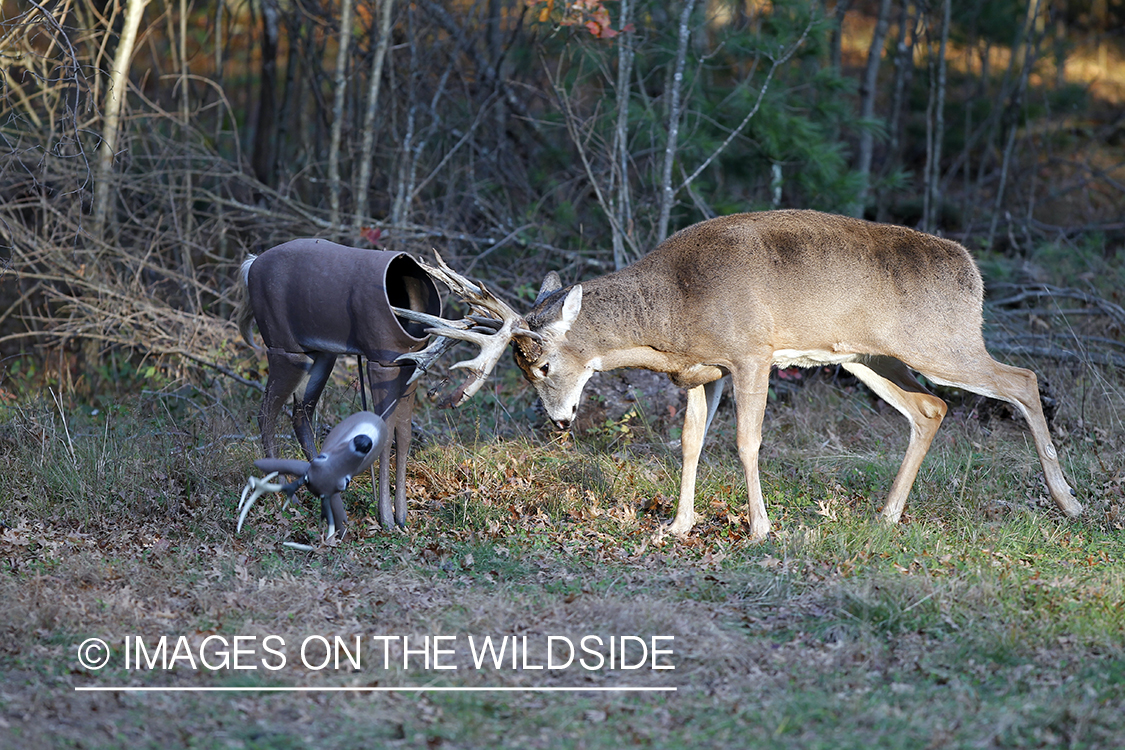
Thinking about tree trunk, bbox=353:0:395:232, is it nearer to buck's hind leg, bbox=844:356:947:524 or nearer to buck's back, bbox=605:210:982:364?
buck's back, bbox=605:210:982:364

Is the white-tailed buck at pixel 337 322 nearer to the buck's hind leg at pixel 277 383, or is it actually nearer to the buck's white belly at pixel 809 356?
the buck's hind leg at pixel 277 383

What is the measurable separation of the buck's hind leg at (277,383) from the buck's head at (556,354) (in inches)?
52.2

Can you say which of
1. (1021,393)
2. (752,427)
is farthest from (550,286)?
(1021,393)

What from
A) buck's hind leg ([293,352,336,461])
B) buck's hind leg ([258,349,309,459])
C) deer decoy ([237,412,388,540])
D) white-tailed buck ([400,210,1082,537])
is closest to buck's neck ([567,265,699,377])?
white-tailed buck ([400,210,1082,537])

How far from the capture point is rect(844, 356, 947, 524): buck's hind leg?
6883mm

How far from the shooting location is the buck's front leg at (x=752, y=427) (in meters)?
6.52

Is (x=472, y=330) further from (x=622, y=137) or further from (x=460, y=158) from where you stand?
(x=460, y=158)

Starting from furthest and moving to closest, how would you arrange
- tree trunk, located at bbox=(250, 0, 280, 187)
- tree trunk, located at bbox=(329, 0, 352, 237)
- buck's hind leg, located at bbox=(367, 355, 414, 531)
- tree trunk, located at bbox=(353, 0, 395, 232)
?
tree trunk, located at bbox=(250, 0, 280, 187)
tree trunk, located at bbox=(329, 0, 352, 237)
tree trunk, located at bbox=(353, 0, 395, 232)
buck's hind leg, located at bbox=(367, 355, 414, 531)

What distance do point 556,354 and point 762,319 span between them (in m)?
1.28

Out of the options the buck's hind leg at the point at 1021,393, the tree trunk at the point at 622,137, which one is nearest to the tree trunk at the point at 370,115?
the tree trunk at the point at 622,137

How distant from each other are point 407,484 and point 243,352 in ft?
10.3

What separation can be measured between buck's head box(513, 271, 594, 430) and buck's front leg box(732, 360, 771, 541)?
0.96 metres

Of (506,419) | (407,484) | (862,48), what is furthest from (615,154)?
(862,48)

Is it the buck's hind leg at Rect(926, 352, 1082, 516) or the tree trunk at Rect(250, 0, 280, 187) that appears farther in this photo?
the tree trunk at Rect(250, 0, 280, 187)
